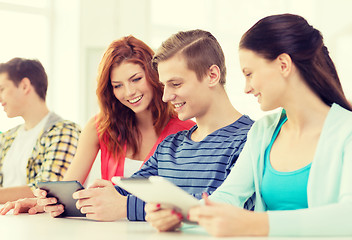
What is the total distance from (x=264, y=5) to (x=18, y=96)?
450 centimetres

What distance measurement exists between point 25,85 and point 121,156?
3.49 feet

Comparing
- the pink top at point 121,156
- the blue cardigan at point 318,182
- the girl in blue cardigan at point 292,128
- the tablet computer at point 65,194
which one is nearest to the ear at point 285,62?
the girl in blue cardigan at point 292,128

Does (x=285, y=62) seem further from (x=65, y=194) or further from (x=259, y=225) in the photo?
(x=65, y=194)

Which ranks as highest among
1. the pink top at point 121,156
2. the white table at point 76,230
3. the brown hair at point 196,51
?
the brown hair at point 196,51

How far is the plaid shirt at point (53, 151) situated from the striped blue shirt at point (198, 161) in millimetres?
792

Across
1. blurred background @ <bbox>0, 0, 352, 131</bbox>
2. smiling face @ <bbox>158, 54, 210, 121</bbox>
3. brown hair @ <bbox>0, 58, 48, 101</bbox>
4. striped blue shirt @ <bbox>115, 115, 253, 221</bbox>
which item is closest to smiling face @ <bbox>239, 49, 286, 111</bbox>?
striped blue shirt @ <bbox>115, 115, 253, 221</bbox>

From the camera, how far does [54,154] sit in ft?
8.22

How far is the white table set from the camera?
1157mm

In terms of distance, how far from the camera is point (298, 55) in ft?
4.13

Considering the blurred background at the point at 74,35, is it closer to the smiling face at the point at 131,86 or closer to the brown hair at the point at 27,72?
the brown hair at the point at 27,72

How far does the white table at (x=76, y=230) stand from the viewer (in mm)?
1157

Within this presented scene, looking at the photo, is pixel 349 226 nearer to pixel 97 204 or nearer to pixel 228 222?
pixel 228 222

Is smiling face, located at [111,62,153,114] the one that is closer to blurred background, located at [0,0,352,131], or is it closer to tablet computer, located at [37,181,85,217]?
tablet computer, located at [37,181,85,217]

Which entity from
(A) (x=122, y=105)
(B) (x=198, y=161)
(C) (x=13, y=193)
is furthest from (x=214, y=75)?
(C) (x=13, y=193)
